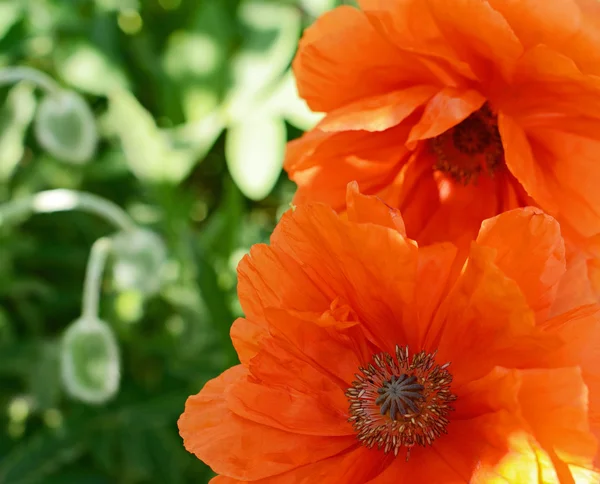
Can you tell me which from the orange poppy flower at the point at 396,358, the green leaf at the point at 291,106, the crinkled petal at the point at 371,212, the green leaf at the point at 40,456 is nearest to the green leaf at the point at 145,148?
the green leaf at the point at 291,106

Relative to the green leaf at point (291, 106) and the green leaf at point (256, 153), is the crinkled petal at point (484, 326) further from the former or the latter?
the green leaf at point (291, 106)

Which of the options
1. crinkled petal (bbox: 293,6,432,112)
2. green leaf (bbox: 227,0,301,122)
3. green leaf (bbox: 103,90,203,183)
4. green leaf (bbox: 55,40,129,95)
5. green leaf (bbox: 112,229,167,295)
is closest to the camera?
crinkled petal (bbox: 293,6,432,112)

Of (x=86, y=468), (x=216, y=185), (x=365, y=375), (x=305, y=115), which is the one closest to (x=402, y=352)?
(x=365, y=375)

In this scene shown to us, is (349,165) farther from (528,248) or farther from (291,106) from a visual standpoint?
(291,106)

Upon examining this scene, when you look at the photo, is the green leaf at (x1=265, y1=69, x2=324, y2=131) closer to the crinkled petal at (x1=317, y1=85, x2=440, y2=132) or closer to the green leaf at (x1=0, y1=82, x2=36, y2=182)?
the green leaf at (x1=0, y1=82, x2=36, y2=182)

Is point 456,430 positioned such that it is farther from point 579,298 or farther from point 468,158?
point 468,158

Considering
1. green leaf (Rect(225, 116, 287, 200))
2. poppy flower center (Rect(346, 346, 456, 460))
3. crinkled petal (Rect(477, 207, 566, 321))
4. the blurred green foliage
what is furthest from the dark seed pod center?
green leaf (Rect(225, 116, 287, 200))

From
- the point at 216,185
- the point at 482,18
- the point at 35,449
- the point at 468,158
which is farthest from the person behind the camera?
the point at 216,185
